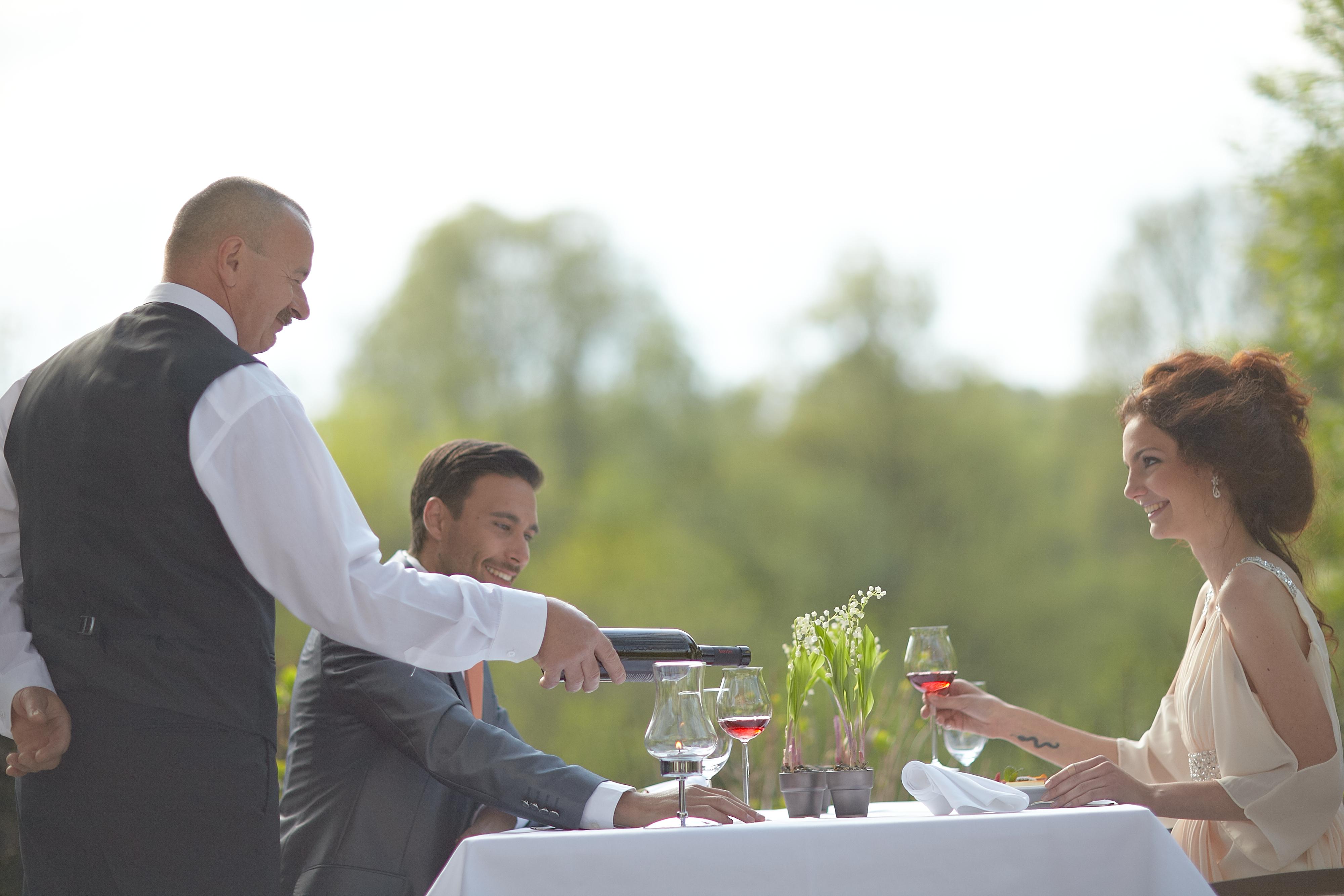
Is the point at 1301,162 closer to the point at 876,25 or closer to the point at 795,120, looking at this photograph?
the point at 876,25

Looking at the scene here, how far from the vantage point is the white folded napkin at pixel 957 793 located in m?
1.68

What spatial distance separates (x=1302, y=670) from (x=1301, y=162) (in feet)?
26.9

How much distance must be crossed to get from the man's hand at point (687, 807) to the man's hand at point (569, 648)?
0.66ft

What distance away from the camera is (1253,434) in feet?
7.64

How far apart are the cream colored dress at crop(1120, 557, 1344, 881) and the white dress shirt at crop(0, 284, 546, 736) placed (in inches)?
55.8

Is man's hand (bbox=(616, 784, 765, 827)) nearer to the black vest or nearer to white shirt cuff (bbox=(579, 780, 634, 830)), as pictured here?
white shirt cuff (bbox=(579, 780, 634, 830))

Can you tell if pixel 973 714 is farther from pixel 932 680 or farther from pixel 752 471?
pixel 752 471

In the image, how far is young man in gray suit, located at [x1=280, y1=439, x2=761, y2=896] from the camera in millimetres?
1817

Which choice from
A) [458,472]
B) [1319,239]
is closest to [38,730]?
[458,472]

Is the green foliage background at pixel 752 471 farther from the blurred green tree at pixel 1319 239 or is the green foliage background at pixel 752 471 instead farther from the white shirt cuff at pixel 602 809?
the white shirt cuff at pixel 602 809

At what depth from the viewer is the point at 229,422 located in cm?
156

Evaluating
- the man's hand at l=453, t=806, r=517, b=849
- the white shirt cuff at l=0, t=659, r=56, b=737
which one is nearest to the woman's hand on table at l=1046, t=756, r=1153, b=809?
the man's hand at l=453, t=806, r=517, b=849

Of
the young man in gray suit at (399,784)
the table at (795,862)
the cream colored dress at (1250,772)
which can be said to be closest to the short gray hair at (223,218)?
the young man in gray suit at (399,784)

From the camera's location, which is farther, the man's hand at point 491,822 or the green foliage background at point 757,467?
the green foliage background at point 757,467
